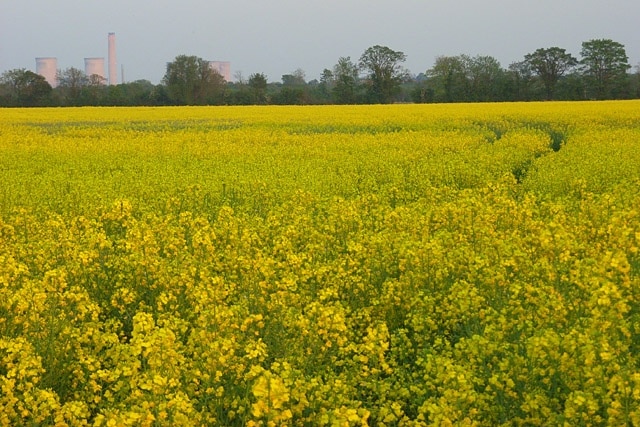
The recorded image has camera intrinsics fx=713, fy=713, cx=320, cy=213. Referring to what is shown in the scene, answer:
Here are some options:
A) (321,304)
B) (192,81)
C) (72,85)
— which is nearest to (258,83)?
(192,81)

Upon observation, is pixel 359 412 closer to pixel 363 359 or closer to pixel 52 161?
pixel 363 359

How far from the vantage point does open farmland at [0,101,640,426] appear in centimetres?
367

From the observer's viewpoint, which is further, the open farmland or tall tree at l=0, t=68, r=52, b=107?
tall tree at l=0, t=68, r=52, b=107

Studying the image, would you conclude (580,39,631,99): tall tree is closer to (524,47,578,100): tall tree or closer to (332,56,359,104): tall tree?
(524,47,578,100): tall tree

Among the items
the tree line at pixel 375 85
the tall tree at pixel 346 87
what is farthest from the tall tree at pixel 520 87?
the tall tree at pixel 346 87

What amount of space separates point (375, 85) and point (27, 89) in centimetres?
3656

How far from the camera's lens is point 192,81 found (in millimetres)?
75500

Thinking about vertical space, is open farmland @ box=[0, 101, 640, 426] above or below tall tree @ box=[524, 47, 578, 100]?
below

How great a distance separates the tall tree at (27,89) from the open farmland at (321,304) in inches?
2465

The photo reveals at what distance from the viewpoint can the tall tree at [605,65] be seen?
7088cm

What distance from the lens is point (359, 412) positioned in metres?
3.32

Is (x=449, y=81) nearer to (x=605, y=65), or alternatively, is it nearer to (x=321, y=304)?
(x=605, y=65)

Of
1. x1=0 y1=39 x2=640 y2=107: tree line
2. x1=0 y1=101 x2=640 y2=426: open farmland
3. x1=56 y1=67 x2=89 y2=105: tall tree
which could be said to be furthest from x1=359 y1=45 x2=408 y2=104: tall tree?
x1=0 y1=101 x2=640 y2=426: open farmland

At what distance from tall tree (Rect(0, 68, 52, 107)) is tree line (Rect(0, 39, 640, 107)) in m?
0.10
